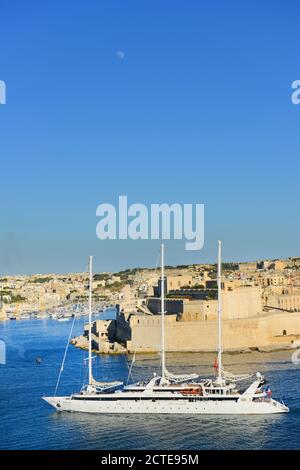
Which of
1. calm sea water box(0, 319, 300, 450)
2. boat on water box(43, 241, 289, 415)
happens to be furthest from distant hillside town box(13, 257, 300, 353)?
boat on water box(43, 241, 289, 415)

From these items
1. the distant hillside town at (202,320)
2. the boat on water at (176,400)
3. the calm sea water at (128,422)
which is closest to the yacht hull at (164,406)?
the boat on water at (176,400)

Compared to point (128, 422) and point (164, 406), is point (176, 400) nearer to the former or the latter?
point (164, 406)

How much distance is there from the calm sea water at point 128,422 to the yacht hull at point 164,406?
0.16 meters

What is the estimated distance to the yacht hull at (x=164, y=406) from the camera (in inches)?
371

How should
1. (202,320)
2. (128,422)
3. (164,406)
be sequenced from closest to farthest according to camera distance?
(128,422) → (164,406) → (202,320)

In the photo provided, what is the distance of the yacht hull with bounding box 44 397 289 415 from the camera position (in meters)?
9.42

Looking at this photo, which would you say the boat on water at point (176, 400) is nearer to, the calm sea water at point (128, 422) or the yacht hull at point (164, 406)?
the yacht hull at point (164, 406)

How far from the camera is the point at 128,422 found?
9.07 m

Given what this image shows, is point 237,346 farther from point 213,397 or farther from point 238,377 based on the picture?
point 213,397

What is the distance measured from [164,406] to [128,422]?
69 cm

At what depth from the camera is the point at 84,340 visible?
1781 centimetres

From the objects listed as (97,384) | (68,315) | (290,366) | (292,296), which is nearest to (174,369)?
(290,366)

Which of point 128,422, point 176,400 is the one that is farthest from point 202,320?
point 128,422

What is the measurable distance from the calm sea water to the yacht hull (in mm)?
157
